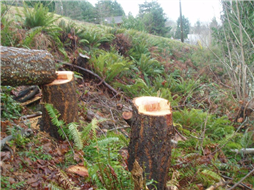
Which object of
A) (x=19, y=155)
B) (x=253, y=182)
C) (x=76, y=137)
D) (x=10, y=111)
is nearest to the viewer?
(x=19, y=155)

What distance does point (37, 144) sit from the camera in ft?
7.73

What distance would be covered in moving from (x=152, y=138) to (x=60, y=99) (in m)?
1.35

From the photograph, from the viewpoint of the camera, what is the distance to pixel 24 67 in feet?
7.39

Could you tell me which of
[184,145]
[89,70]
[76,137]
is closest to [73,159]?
[76,137]

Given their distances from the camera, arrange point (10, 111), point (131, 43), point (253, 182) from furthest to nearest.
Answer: point (131, 43)
point (10, 111)
point (253, 182)

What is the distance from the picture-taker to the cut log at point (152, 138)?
1.90 meters

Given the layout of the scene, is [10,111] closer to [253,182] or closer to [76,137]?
[76,137]

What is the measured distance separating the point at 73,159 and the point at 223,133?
3061 millimetres

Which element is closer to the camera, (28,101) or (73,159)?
(73,159)

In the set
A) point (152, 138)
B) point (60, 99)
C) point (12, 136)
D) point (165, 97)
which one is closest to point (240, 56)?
point (165, 97)

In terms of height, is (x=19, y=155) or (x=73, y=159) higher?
(x=19, y=155)

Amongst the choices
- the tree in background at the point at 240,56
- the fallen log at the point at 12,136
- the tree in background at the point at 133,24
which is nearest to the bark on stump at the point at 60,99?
the fallen log at the point at 12,136

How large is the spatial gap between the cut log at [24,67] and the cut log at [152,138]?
1.21 meters

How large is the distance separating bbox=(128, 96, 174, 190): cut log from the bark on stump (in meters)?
1.05
